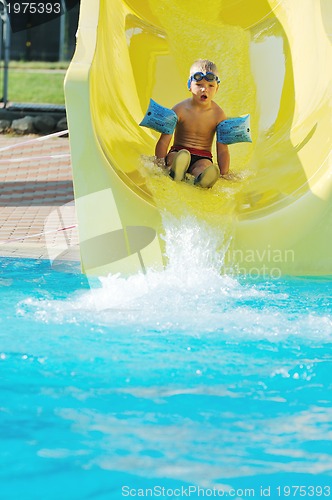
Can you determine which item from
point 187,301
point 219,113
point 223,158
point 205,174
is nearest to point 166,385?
point 187,301

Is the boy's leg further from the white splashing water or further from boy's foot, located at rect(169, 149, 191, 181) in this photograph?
the white splashing water

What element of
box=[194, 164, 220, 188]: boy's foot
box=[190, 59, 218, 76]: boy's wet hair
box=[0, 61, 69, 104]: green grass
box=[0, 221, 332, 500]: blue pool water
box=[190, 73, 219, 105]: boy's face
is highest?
box=[0, 61, 69, 104]: green grass

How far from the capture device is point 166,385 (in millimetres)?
3135

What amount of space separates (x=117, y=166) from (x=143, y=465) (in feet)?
7.51

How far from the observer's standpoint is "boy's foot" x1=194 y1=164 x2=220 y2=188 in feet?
14.9

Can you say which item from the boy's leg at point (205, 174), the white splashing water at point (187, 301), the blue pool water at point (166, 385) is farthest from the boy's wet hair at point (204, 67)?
the blue pool water at point (166, 385)

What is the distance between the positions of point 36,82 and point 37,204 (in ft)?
21.7

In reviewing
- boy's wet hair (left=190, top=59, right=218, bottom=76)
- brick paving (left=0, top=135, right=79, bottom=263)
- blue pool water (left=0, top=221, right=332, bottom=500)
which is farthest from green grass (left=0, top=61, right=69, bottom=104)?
blue pool water (left=0, top=221, right=332, bottom=500)

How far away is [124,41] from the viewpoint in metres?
5.95

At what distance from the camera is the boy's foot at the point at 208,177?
454 centimetres

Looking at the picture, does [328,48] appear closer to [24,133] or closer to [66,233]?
[66,233]

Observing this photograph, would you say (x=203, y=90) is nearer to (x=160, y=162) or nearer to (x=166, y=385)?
(x=160, y=162)

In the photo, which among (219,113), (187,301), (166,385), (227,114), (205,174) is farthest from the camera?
(227,114)

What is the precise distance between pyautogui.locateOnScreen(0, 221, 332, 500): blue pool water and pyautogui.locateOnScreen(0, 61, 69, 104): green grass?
7081 millimetres
